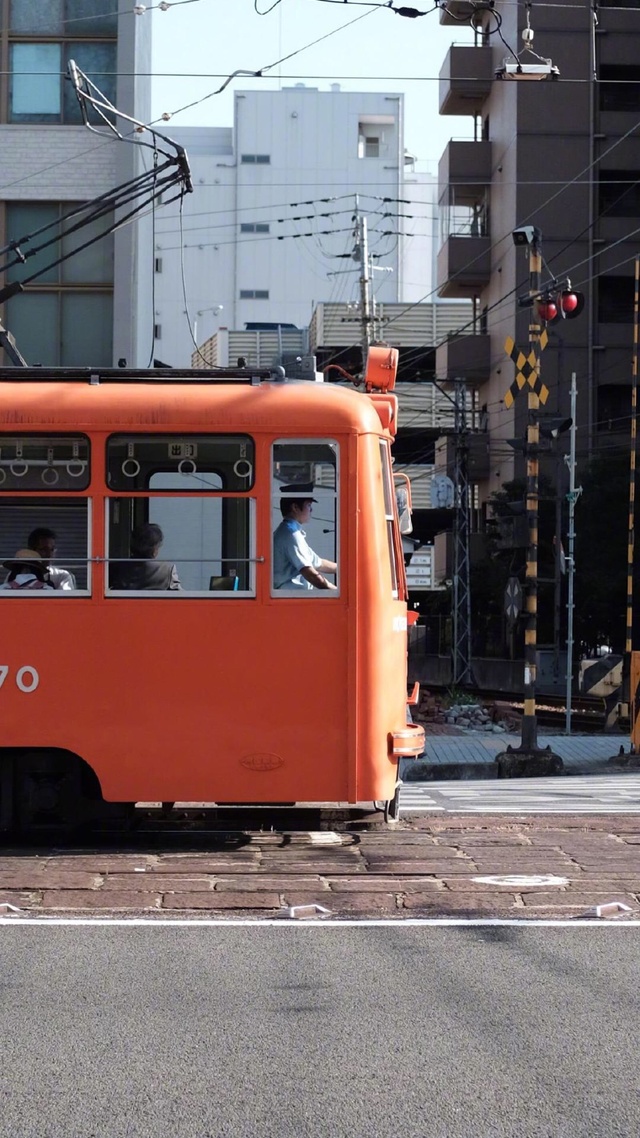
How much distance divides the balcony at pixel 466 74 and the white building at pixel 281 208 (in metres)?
22.8

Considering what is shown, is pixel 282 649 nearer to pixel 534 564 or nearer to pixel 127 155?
pixel 534 564

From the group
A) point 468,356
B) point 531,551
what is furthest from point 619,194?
point 531,551

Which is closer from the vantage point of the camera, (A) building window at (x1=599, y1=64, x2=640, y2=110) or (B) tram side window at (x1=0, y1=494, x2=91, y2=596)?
(B) tram side window at (x1=0, y1=494, x2=91, y2=596)

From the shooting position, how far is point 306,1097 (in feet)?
15.2

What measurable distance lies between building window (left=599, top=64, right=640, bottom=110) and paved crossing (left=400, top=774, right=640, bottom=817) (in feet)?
120

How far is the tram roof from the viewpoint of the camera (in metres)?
9.20

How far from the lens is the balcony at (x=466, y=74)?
2048 inches

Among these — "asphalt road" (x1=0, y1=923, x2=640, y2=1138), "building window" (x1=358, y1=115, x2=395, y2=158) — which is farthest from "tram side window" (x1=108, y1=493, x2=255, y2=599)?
"building window" (x1=358, y1=115, x2=395, y2=158)

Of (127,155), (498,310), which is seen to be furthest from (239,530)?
(498,310)

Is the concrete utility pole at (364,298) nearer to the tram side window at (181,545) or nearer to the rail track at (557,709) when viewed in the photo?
the rail track at (557,709)

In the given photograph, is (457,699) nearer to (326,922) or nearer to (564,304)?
(564,304)

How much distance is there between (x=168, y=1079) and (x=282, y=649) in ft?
14.7

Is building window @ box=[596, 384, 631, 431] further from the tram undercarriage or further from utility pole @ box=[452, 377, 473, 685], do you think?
the tram undercarriage

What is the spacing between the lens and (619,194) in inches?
1984
